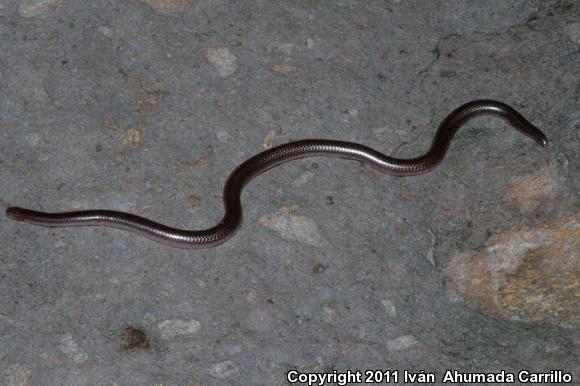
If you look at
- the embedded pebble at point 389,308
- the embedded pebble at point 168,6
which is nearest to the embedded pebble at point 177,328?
the embedded pebble at point 389,308

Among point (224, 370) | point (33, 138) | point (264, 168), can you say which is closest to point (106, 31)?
point (33, 138)

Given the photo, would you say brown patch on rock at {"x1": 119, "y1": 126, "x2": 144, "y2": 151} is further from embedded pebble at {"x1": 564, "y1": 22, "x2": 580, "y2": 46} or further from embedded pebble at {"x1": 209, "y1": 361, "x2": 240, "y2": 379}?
embedded pebble at {"x1": 564, "y1": 22, "x2": 580, "y2": 46}

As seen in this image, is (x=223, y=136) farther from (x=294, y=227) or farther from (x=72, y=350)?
(x=72, y=350)

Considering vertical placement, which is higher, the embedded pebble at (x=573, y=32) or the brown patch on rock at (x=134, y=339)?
the embedded pebble at (x=573, y=32)

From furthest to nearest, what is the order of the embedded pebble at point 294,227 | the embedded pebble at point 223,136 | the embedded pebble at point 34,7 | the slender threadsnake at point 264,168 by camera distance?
1. the embedded pebble at point 34,7
2. the embedded pebble at point 223,136
3. the embedded pebble at point 294,227
4. the slender threadsnake at point 264,168

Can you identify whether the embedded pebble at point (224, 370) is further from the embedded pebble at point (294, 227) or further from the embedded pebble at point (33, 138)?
the embedded pebble at point (33, 138)
